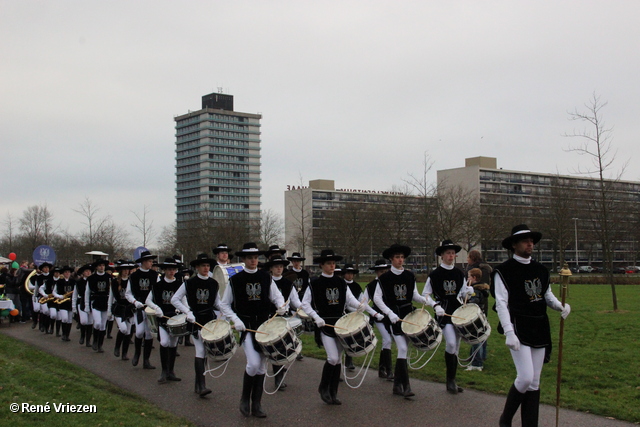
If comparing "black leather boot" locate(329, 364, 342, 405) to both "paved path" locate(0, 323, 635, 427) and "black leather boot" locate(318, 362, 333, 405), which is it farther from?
"paved path" locate(0, 323, 635, 427)

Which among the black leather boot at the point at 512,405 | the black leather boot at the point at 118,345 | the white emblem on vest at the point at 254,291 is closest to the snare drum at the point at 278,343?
the white emblem on vest at the point at 254,291

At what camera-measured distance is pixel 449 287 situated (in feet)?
31.2

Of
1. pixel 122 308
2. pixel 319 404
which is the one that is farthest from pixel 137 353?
pixel 319 404

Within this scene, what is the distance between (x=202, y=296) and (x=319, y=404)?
2.70m

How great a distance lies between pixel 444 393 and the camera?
901 centimetres

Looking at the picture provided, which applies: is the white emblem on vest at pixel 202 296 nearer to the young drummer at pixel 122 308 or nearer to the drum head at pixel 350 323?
the drum head at pixel 350 323

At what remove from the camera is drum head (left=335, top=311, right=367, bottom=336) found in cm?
830

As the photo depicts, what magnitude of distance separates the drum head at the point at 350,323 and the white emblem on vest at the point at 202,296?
2.52 meters

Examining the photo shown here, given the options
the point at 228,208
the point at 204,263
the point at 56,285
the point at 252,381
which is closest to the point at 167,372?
the point at 204,263

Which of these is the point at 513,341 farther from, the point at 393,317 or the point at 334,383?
the point at 334,383

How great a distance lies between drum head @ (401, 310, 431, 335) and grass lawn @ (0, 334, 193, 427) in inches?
132

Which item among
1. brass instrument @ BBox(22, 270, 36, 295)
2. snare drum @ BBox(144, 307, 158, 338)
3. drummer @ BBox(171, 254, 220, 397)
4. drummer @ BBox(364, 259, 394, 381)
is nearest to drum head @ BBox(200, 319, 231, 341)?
drummer @ BBox(171, 254, 220, 397)

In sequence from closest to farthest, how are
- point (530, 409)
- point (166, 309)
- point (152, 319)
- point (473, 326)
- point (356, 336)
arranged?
1. point (530, 409)
2. point (356, 336)
3. point (473, 326)
4. point (166, 309)
5. point (152, 319)

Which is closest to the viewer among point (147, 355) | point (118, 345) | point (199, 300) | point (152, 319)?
point (199, 300)
